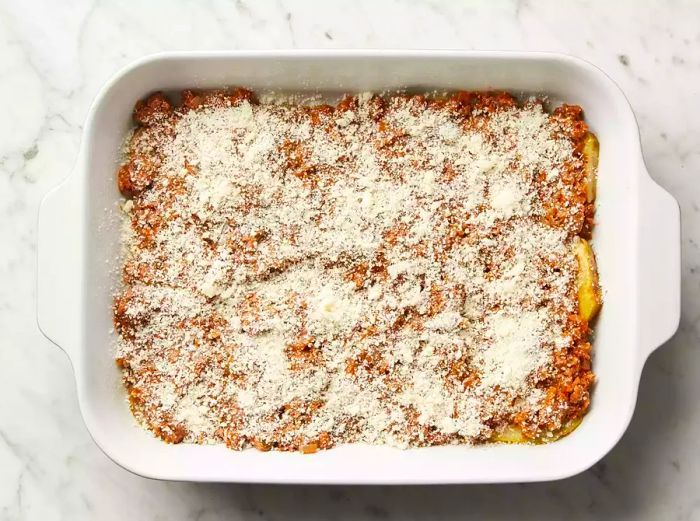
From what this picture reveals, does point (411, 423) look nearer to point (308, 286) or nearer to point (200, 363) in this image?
point (308, 286)

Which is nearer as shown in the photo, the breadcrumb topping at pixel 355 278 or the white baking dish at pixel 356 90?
the white baking dish at pixel 356 90

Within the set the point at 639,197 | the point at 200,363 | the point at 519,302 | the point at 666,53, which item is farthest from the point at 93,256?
the point at 666,53

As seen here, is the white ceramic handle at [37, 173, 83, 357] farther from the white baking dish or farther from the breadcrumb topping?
the breadcrumb topping

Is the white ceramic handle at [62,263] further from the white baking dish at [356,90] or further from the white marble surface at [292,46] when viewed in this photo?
the white marble surface at [292,46]

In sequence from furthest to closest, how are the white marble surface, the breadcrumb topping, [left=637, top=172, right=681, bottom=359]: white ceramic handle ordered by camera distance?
the white marble surface → the breadcrumb topping → [left=637, top=172, right=681, bottom=359]: white ceramic handle

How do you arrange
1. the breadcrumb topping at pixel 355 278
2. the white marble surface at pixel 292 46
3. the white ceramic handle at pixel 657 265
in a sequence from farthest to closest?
1. the white marble surface at pixel 292 46
2. the breadcrumb topping at pixel 355 278
3. the white ceramic handle at pixel 657 265

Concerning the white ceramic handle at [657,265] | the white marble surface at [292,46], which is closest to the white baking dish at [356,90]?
the white ceramic handle at [657,265]

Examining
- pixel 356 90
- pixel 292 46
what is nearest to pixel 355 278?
pixel 356 90

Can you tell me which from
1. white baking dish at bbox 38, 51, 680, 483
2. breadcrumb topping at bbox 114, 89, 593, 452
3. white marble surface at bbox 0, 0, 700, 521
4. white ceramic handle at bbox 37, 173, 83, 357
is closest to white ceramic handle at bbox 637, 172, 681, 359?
white baking dish at bbox 38, 51, 680, 483
